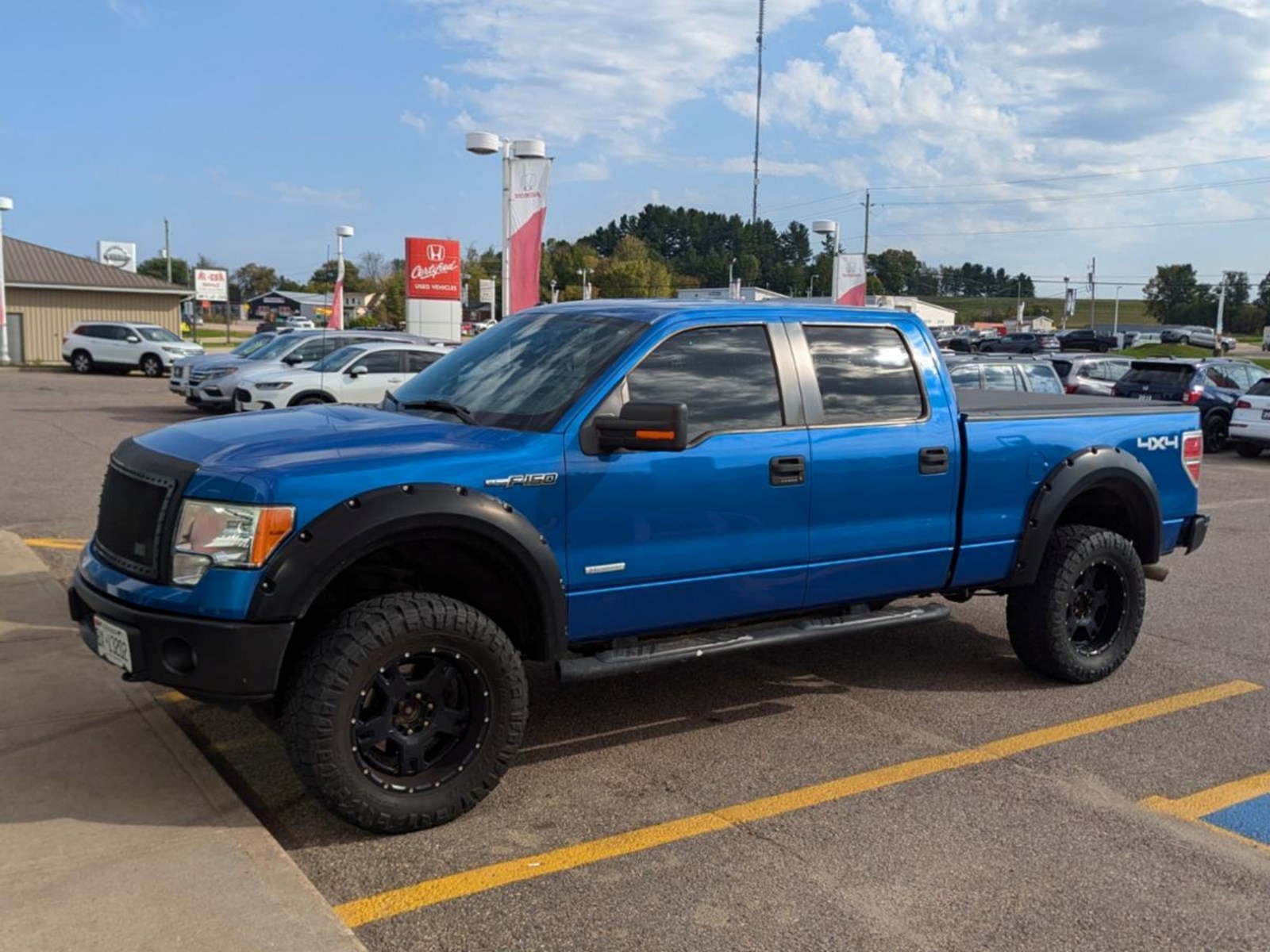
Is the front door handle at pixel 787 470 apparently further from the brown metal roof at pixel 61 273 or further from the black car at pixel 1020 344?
the black car at pixel 1020 344

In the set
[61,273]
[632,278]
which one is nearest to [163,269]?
[632,278]

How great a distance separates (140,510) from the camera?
13.4ft

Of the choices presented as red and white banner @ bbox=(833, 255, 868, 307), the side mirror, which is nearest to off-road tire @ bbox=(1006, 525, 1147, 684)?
the side mirror

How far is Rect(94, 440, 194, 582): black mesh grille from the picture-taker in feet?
12.8

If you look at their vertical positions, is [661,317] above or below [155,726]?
above

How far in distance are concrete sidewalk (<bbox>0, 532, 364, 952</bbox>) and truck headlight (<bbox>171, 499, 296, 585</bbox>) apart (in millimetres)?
888

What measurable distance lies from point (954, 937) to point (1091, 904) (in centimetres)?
57

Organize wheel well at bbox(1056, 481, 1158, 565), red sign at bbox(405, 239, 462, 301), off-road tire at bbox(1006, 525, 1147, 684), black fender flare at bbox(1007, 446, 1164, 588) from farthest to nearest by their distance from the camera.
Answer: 1. red sign at bbox(405, 239, 462, 301)
2. wheel well at bbox(1056, 481, 1158, 565)
3. off-road tire at bbox(1006, 525, 1147, 684)
4. black fender flare at bbox(1007, 446, 1164, 588)

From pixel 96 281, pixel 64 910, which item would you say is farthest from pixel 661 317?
pixel 96 281

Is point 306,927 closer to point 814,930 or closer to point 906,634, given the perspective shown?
point 814,930

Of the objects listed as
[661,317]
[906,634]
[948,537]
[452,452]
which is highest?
[661,317]

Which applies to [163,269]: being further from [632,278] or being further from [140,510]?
[140,510]

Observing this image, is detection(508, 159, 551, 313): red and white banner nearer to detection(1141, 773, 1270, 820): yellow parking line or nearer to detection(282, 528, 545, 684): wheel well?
detection(282, 528, 545, 684): wheel well

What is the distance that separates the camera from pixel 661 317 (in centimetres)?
478
